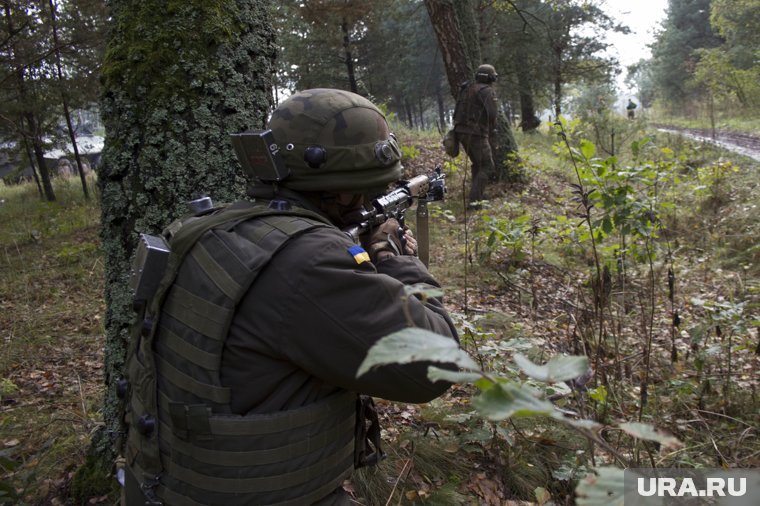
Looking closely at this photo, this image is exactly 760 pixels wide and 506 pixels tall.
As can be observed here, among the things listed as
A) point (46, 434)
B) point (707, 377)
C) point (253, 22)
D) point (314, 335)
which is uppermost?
point (253, 22)

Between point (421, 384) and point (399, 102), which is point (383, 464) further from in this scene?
point (399, 102)

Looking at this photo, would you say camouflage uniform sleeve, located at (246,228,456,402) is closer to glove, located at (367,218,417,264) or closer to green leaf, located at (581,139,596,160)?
glove, located at (367,218,417,264)

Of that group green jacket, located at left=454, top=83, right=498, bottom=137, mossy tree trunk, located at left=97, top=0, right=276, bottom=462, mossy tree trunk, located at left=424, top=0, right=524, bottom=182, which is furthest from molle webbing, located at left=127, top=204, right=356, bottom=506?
mossy tree trunk, located at left=424, top=0, right=524, bottom=182

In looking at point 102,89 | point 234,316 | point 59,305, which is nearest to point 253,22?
point 102,89

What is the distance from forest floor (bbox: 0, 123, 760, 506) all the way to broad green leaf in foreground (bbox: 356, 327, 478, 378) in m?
0.30

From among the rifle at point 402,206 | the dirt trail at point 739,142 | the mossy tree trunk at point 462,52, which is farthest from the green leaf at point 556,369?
the dirt trail at point 739,142

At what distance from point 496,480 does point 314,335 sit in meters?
1.61

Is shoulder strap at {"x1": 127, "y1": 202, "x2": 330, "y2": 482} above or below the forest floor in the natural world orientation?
above

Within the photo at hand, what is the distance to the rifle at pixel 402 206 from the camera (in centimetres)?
211

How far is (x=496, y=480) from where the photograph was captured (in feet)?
8.66

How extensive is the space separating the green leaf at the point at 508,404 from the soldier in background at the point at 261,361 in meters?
0.63

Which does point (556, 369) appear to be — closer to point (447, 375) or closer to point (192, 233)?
point (447, 375)

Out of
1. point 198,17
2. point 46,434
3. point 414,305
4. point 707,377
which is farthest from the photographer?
point 707,377

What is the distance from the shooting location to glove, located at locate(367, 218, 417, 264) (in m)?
2.06
